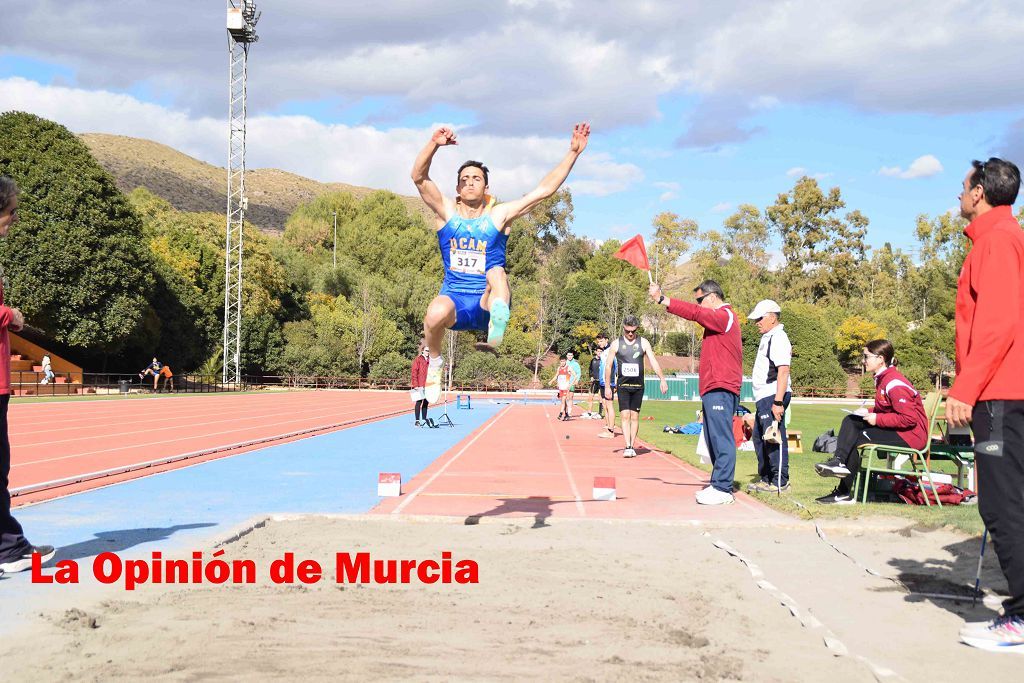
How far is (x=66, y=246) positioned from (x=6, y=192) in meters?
37.4

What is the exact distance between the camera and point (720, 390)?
9.58 meters

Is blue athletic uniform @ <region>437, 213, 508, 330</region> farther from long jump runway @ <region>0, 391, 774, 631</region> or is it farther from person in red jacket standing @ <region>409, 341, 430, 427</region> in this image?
person in red jacket standing @ <region>409, 341, 430, 427</region>

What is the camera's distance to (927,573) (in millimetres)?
6129

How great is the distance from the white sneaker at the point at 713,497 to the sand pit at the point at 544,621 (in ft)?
7.81

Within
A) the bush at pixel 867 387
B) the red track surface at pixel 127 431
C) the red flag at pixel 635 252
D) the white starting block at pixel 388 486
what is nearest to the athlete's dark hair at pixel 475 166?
the red flag at pixel 635 252

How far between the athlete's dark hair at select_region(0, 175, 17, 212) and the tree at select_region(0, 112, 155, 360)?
36.4m

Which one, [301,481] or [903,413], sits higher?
[903,413]

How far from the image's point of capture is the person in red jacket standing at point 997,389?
4676mm

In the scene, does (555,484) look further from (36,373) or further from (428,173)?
(36,373)

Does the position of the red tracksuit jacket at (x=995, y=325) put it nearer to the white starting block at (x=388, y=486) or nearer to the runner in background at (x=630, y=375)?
the white starting block at (x=388, y=486)

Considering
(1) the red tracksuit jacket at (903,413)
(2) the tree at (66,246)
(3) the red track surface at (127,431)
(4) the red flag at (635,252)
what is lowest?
(3) the red track surface at (127,431)

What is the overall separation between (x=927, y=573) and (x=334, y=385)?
2003 inches

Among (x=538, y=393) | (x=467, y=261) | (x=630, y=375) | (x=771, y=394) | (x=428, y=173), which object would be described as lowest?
(x=538, y=393)

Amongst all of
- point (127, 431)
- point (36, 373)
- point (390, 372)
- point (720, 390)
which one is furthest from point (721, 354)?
point (390, 372)
